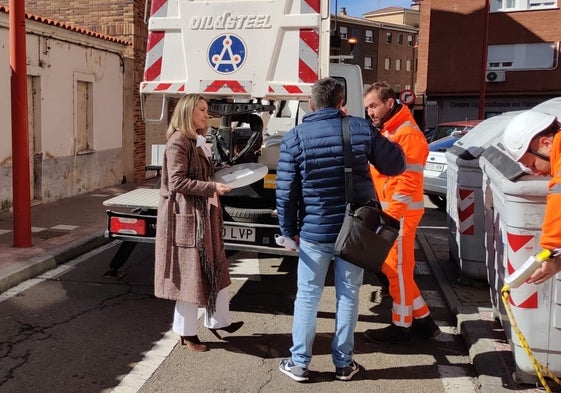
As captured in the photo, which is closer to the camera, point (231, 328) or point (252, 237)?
point (231, 328)

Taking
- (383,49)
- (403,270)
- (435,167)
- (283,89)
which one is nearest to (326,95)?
(403,270)

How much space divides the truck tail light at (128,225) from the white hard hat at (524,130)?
11.0 feet

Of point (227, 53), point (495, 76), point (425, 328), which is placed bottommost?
point (425, 328)

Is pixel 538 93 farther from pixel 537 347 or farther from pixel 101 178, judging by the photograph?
pixel 537 347

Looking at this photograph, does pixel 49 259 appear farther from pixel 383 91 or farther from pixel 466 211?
pixel 466 211

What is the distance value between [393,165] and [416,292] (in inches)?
49.4

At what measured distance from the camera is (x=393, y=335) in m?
4.66

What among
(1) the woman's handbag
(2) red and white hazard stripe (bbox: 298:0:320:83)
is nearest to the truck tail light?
(2) red and white hazard stripe (bbox: 298:0:320:83)

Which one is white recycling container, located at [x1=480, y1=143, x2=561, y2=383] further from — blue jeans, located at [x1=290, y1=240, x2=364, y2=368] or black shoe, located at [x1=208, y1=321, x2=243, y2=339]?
black shoe, located at [x1=208, y1=321, x2=243, y2=339]

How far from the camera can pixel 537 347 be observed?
12.0ft

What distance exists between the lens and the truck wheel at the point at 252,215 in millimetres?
5320

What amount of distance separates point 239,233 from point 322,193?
5.27 feet

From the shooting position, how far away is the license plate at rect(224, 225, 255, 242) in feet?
17.1

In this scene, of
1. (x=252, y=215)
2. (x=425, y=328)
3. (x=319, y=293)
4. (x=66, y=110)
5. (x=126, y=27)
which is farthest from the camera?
(x=126, y=27)
